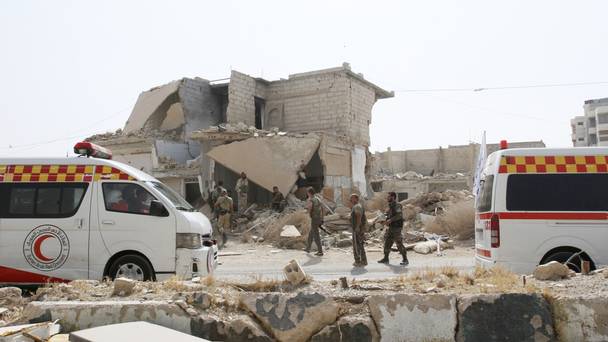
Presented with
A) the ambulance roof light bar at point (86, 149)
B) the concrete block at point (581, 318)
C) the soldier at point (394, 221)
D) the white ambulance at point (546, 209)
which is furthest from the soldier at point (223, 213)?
the concrete block at point (581, 318)

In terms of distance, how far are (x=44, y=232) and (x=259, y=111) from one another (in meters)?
23.5

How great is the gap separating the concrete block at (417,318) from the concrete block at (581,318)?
2.49ft

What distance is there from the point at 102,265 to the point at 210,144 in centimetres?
1456

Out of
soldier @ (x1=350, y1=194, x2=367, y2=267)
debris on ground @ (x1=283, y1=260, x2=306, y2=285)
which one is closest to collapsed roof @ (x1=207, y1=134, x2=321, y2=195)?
soldier @ (x1=350, y1=194, x2=367, y2=267)

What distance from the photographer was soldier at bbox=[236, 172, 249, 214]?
20.1 m

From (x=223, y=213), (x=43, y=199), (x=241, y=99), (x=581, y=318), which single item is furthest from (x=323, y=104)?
(x=581, y=318)

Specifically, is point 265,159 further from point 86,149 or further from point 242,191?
point 86,149

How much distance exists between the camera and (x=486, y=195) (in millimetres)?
7715

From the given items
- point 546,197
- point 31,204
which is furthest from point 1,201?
point 546,197

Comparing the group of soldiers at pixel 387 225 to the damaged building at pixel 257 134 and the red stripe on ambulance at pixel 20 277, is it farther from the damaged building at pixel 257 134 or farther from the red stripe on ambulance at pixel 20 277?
the damaged building at pixel 257 134

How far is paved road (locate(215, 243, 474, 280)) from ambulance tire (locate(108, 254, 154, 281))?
9.04ft

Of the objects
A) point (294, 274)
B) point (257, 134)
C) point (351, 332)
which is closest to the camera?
point (351, 332)

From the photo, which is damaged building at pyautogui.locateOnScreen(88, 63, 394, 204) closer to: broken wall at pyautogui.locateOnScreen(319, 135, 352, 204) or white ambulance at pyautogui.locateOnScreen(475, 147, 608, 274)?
broken wall at pyautogui.locateOnScreen(319, 135, 352, 204)

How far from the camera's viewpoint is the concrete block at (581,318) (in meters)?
3.80
